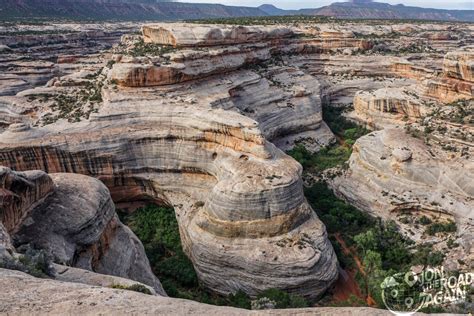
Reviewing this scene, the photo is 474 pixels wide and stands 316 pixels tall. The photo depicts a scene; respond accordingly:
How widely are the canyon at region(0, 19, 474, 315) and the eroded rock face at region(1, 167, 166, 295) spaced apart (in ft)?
0.23

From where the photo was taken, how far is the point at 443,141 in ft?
102

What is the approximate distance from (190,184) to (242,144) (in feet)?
17.9

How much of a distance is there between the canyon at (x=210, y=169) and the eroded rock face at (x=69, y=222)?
69 mm

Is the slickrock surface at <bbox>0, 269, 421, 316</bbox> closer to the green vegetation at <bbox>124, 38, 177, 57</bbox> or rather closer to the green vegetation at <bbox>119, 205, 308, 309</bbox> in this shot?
the green vegetation at <bbox>119, 205, 308, 309</bbox>

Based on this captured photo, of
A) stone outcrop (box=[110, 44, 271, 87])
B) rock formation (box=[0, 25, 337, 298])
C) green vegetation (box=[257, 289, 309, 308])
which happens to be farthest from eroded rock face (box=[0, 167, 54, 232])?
stone outcrop (box=[110, 44, 271, 87])

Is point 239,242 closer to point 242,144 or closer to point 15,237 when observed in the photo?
point 242,144

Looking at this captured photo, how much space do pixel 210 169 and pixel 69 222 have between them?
13609 mm

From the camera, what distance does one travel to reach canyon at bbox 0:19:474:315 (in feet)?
58.8

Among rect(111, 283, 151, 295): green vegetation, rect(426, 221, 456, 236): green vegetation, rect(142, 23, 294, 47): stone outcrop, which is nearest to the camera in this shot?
rect(111, 283, 151, 295): green vegetation

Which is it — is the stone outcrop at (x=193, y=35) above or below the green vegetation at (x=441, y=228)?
above

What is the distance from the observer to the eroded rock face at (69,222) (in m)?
16.8

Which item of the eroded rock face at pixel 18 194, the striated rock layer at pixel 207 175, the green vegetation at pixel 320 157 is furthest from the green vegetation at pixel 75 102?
the green vegetation at pixel 320 157

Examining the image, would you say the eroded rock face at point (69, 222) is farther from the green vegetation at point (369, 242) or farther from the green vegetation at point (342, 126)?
the green vegetation at point (342, 126)
